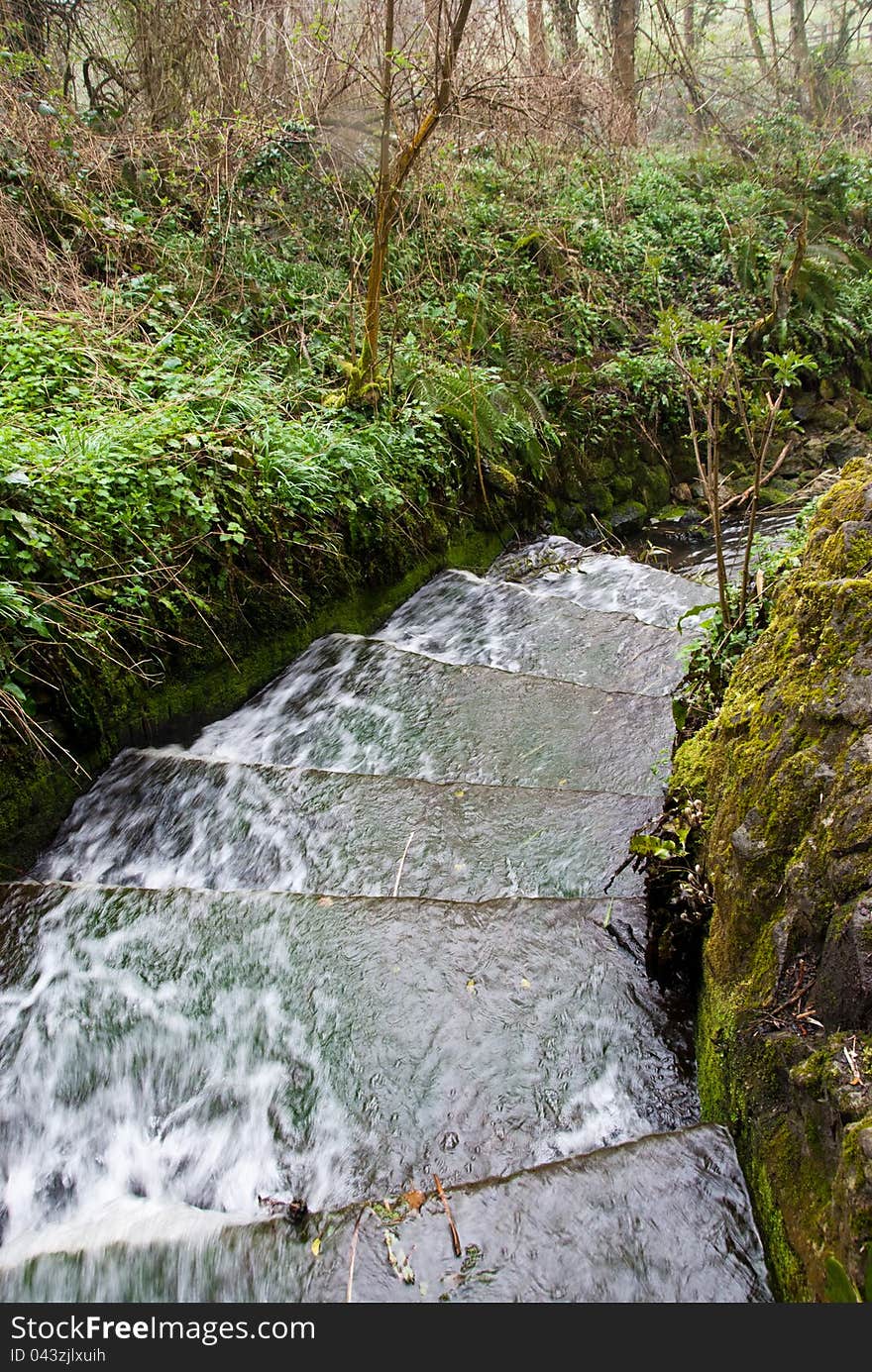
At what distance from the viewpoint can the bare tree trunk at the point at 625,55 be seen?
1222 centimetres

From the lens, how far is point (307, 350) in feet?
22.9

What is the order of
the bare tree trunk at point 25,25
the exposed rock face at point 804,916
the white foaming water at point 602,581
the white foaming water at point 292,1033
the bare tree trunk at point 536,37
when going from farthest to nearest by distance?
the bare tree trunk at point 536,37 → the bare tree trunk at point 25,25 → the white foaming water at point 602,581 → the white foaming water at point 292,1033 → the exposed rock face at point 804,916

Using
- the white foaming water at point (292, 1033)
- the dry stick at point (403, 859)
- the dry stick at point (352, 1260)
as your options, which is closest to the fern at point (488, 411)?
the white foaming water at point (292, 1033)

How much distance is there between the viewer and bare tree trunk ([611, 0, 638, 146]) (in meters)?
12.2

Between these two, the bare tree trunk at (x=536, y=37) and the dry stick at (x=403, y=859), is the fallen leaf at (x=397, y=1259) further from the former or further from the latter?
the bare tree trunk at (x=536, y=37)

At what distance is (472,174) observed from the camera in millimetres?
10094

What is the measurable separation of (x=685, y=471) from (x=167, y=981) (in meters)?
7.90

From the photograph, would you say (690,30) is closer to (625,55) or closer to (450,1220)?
(625,55)

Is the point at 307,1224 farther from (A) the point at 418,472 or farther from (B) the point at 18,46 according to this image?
(B) the point at 18,46

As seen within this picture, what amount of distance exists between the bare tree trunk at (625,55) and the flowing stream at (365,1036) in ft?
39.4

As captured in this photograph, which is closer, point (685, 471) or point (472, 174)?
point (685, 471)

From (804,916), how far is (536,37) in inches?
519

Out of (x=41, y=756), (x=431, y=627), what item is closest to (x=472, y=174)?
(x=431, y=627)

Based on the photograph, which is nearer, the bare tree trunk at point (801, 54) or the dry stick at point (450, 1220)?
the dry stick at point (450, 1220)
